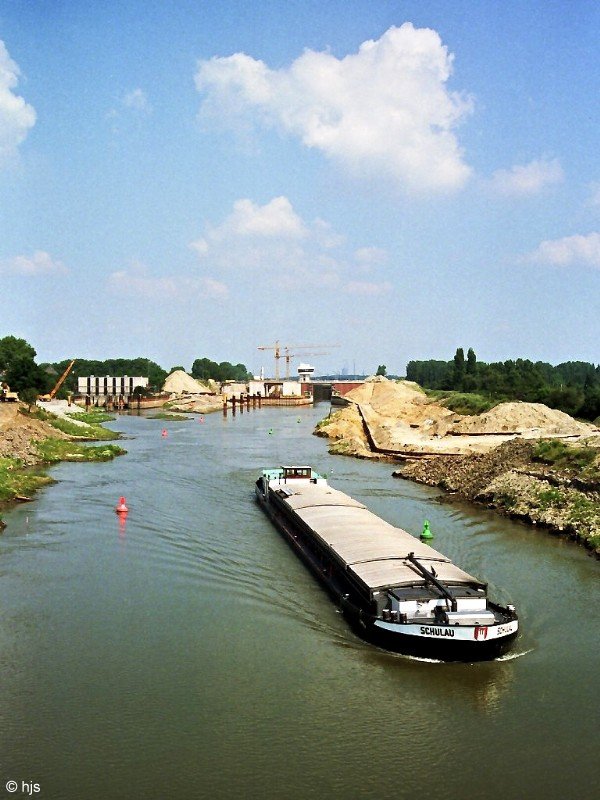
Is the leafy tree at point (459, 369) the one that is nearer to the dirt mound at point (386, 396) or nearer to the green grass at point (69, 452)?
the dirt mound at point (386, 396)

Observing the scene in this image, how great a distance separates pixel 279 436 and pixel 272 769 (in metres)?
70.3

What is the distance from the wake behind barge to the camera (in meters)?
17.2

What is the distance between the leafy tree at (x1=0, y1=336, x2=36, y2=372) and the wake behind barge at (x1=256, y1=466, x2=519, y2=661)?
10150 cm

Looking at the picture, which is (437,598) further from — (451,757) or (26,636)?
(26,636)

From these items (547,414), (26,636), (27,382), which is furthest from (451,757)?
(27,382)

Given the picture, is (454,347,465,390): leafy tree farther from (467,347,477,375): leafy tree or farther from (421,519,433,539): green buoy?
(421,519,433,539): green buoy

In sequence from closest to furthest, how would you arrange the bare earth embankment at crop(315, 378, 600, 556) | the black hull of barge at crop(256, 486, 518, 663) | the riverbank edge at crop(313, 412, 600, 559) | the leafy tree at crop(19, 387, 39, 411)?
1. the black hull of barge at crop(256, 486, 518, 663)
2. the riverbank edge at crop(313, 412, 600, 559)
3. the bare earth embankment at crop(315, 378, 600, 556)
4. the leafy tree at crop(19, 387, 39, 411)

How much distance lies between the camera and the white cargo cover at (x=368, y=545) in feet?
63.0

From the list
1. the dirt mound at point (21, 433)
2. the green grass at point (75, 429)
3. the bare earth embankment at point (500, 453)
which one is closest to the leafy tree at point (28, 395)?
the green grass at point (75, 429)

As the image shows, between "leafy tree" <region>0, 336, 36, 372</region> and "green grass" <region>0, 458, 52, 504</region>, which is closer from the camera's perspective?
"green grass" <region>0, 458, 52, 504</region>

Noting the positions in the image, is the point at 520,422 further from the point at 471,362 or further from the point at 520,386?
the point at 471,362

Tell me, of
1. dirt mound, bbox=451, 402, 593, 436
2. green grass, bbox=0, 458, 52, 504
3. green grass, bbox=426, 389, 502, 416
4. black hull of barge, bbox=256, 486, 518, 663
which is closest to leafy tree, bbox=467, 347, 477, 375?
green grass, bbox=426, 389, 502, 416

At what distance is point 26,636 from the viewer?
63.3ft

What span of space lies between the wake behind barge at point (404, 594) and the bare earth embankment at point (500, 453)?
10968 mm
